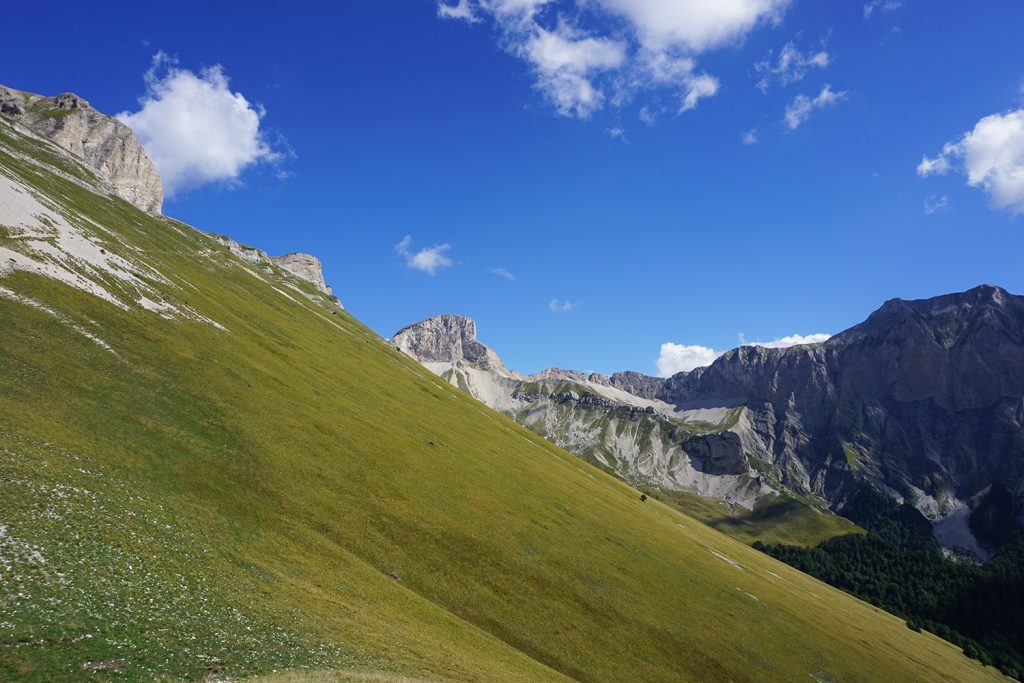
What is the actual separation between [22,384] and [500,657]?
141 feet

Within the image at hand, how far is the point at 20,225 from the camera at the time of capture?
68.3 m

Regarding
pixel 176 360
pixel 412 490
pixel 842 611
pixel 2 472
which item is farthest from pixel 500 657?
pixel 842 611

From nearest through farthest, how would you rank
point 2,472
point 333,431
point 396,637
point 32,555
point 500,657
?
point 32,555
point 2,472
point 396,637
point 500,657
point 333,431

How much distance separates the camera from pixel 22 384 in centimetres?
4297

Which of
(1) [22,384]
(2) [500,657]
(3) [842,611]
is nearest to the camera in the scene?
(2) [500,657]

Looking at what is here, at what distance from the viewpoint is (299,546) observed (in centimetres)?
4206

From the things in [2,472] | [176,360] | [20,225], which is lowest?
[2,472]

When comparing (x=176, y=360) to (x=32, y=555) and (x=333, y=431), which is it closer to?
(x=333, y=431)

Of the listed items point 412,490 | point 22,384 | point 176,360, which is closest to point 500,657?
point 412,490

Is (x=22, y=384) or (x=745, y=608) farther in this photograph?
(x=745, y=608)

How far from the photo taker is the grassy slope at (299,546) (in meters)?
27.8

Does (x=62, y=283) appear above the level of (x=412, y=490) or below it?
above

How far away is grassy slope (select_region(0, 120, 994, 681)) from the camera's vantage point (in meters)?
27.8

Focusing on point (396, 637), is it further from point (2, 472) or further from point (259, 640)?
point (2, 472)
